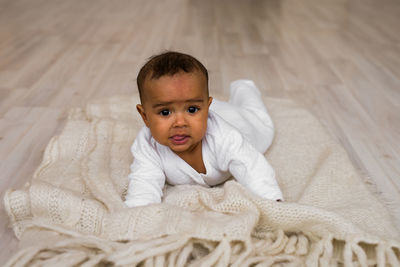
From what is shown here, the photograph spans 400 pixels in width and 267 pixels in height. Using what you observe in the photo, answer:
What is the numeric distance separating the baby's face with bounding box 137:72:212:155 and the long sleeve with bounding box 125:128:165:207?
109 mm

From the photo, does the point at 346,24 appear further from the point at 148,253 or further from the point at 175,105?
the point at 148,253

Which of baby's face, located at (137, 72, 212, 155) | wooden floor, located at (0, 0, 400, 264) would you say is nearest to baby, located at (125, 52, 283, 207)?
baby's face, located at (137, 72, 212, 155)

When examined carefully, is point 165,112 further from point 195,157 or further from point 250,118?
point 250,118

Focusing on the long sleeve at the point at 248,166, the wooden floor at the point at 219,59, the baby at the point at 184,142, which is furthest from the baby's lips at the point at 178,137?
the wooden floor at the point at 219,59

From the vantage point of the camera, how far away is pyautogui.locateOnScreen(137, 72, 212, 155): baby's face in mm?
817

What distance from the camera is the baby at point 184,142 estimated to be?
32.5 inches

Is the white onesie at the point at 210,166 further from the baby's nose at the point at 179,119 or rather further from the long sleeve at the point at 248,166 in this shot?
the baby's nose at the point at 179,119

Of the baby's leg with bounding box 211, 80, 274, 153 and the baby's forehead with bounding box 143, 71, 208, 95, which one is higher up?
the baby's leg with bounding box 211, 80, 274, 153

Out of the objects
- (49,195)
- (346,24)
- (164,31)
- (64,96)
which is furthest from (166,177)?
(346,24)

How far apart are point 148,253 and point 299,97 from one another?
44.1 inches

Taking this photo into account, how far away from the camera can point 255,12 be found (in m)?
3.39

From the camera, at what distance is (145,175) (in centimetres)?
98

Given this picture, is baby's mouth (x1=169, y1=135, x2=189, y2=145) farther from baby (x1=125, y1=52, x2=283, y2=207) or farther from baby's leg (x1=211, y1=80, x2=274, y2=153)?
baby's leg (x1=211, y1=80, x2=274, y2=153)

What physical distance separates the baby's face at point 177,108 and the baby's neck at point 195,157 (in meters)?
0.07
